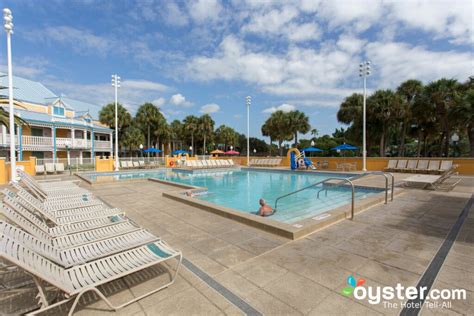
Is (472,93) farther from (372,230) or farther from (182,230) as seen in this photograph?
(182,230)

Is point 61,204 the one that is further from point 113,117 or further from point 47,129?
point 113,117

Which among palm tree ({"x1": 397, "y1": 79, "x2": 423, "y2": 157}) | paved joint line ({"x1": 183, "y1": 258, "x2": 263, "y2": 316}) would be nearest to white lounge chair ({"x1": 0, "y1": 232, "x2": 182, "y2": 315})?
paved joint line ({"x1": 183, "y1": 258, "x2": 263, "y2": 316})

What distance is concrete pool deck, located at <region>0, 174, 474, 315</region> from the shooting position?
225 centimetres

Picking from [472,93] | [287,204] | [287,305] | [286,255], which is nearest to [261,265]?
[286,255]

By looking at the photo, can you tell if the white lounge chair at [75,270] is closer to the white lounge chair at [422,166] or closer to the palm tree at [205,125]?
the white lounge chair at [422,166]

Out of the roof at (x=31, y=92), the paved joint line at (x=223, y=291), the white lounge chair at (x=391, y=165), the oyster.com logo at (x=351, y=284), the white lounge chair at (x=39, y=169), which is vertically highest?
the roof at (x=31, y=92)

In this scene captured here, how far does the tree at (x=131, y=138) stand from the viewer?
3125 centimetres

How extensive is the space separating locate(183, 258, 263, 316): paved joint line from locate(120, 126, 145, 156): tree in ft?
103

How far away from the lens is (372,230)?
4305 mm

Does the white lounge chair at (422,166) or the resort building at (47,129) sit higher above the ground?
the resort building at (47,129)

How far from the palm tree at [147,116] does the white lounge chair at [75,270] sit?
3256cm

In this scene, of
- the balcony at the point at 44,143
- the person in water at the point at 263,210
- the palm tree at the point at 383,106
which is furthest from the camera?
the palm tree at the point at 383,106

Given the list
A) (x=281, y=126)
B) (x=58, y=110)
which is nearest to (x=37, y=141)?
(x=58, y=110)

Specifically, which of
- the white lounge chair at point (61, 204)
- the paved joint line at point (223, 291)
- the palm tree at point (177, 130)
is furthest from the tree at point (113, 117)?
the paved joint line at point (223, 291)
